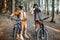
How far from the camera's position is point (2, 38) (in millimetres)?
5211

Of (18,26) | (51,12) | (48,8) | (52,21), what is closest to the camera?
(18,26)

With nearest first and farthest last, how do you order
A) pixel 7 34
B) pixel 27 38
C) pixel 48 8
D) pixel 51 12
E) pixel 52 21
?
pixel 27 38, pixel 7 34, pixel 52 21, pixel 51 12, pixel 48 8

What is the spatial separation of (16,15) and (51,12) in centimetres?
380

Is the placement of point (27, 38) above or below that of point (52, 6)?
below

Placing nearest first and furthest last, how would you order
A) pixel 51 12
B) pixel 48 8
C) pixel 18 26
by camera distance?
pixel 18 26, pixel 51 12, pixel 48 8

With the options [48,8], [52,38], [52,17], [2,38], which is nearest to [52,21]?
[52,17]

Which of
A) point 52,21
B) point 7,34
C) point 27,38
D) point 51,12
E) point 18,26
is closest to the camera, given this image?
point 18,26

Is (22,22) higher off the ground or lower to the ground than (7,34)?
higher

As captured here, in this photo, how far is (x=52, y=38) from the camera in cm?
524

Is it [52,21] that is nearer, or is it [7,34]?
[7,34]

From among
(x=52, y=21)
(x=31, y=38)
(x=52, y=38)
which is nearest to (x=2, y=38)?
(x=31, y=38)

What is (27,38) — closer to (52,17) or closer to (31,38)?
(31,38)

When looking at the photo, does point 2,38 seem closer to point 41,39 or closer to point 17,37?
point 17,37

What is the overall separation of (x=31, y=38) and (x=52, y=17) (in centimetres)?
288
